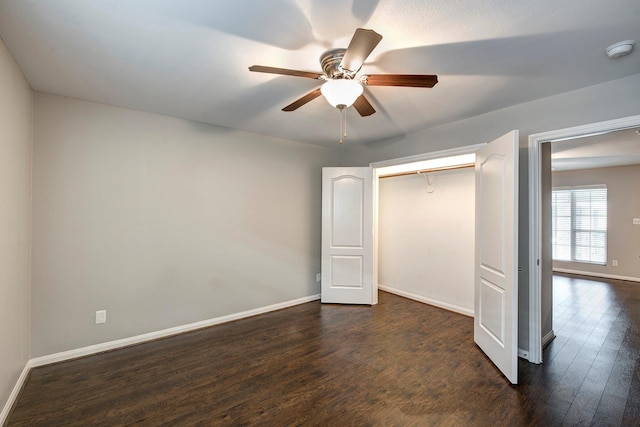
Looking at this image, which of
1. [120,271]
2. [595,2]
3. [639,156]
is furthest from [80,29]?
[639,156]

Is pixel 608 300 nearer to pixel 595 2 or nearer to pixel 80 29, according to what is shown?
pixel 595 2

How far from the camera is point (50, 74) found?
2260 mm

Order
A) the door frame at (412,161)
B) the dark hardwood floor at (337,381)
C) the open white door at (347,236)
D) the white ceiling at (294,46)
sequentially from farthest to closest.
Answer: the open white door at (347,236) → the door frame at (412,161) → the dark hardwood floor at (337,381) → the white ceiling at (294,46)

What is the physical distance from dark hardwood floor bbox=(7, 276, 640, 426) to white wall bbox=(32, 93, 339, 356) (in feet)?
1.25

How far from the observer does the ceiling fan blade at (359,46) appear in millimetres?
1371

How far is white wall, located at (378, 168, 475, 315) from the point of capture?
13.2 feet

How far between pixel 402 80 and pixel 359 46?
1.53ft

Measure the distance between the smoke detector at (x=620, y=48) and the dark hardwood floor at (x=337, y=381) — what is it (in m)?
2.41

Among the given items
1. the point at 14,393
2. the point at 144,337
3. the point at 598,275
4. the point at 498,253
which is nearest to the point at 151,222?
the point at 144,337

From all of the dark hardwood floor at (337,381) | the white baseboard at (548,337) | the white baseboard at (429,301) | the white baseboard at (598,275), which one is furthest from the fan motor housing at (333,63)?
the white baseboard at (598,275)

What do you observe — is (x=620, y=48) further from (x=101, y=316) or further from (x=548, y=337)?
(x=101, y=316)

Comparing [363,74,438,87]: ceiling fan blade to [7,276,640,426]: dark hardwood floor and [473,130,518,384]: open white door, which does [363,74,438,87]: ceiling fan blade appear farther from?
[7,276,640,426]: dark hardwood floor

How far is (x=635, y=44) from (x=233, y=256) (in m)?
3.99

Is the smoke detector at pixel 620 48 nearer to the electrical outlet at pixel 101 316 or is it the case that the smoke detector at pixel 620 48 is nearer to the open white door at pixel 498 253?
the open white door at pixel 498 253
